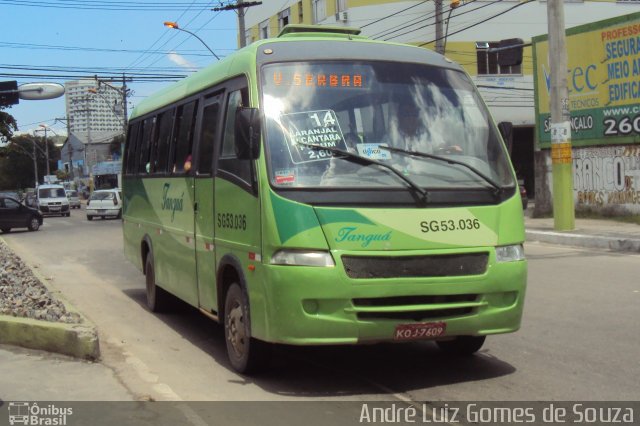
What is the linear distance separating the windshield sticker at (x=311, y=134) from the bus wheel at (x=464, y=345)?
2.12 metres

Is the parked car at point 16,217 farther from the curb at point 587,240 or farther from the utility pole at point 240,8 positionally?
the curb at point 587,240

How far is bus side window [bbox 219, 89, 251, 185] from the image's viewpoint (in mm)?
6004

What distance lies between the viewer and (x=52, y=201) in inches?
1778

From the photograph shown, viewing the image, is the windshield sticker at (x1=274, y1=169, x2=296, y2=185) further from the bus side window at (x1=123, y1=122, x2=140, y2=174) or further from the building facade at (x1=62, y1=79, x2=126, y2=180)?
the building facade at (x1=62, y1=79, x2=126, y2=180)

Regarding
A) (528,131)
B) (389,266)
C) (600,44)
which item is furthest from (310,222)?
(528,131)

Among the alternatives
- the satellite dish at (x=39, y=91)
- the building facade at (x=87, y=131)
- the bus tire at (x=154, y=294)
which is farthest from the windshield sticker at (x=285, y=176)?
the building facade at (x=87, y=131)

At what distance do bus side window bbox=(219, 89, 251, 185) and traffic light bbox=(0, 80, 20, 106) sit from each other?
3.60m

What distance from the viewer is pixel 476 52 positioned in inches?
1521

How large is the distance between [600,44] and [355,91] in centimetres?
1706

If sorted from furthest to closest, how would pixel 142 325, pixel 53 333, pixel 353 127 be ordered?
pixel 142 325 → pixel 53 333 → pixel 353 127

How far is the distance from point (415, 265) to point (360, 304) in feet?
1.63

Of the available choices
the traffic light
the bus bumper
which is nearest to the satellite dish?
the traffic light

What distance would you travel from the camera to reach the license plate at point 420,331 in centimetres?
546

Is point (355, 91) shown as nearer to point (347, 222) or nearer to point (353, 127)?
point (353, 127)
